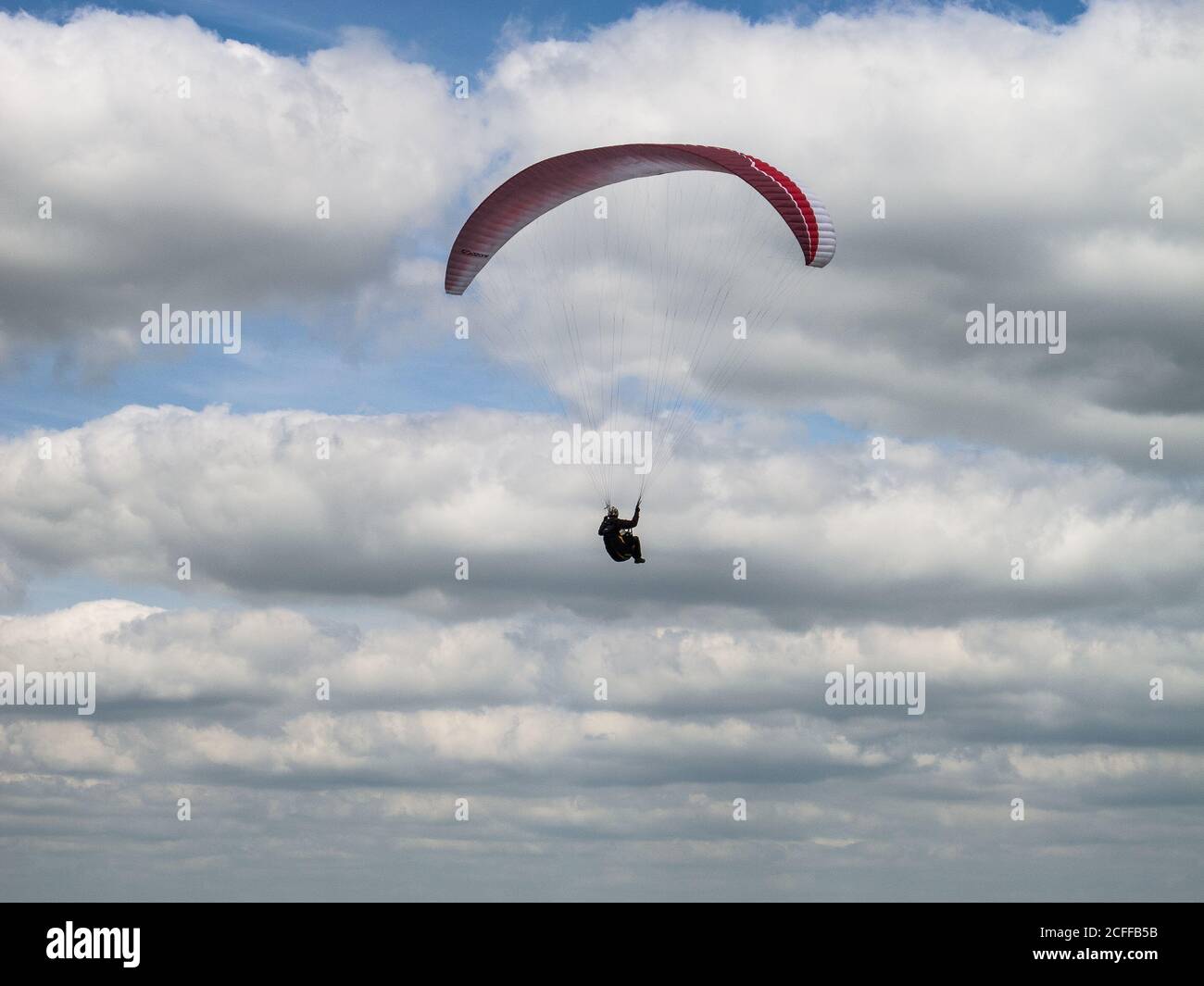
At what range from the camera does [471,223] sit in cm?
4912

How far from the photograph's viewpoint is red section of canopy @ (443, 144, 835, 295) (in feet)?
139

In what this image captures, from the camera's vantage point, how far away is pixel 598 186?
4819 centimetres

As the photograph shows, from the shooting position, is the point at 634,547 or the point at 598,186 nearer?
the point at 634,547

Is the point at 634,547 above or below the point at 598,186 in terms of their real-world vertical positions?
below

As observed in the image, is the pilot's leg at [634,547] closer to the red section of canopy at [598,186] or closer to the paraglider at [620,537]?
the paraglider at [620,537]

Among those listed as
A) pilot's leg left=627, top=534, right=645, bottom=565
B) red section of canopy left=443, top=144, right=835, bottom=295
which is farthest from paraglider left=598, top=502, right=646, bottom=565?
red section of canopy left=443, top=144, right=835, bottom=295

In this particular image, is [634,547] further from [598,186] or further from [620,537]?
[598,186]

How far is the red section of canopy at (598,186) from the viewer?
139ft

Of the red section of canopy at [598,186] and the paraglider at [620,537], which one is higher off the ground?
the red section of canopy at [598,186]

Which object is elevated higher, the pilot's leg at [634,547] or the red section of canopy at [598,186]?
the red section of canopy at [598,186]

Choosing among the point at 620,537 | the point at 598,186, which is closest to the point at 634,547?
the point at 620,537

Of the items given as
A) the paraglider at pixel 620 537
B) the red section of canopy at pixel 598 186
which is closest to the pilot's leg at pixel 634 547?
the paraglider at pixel 620 537
